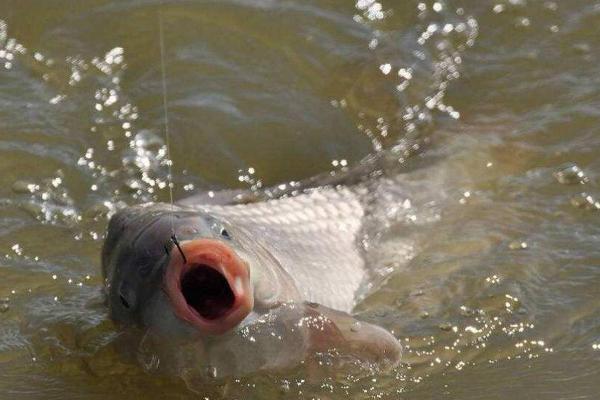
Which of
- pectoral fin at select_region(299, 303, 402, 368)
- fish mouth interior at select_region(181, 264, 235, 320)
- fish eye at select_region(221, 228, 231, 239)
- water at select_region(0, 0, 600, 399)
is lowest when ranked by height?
water at select_region(0, 0, 600, 399)

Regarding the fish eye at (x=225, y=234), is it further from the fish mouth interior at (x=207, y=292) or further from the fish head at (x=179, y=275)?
the fish mouth interior at (x=207, y=292)

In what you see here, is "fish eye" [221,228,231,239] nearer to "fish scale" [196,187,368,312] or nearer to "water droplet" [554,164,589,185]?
"fish scale" [196,187,368,312]

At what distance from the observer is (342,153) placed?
210 inches

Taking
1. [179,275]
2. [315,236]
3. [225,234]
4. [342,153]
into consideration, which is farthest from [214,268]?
[342,153]

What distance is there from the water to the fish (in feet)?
0.34

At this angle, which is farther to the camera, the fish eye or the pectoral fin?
the pectoral fin

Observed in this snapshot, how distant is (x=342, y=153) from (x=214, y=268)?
2.41 m

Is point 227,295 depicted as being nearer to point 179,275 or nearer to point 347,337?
point 179,275

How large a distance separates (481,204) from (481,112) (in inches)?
32.0

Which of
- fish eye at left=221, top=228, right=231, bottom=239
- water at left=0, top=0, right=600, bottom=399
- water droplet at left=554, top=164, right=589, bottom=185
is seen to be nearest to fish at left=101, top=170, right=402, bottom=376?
fish eye at left=221, top=228, right=231, bottom=239

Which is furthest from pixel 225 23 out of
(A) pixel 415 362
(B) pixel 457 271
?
(A) pixel 415 362

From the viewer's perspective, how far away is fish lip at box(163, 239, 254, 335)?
2.99m

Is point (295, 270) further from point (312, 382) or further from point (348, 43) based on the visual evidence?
point (348, 43)

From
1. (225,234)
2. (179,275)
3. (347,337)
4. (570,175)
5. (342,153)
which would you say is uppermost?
(179,275)
